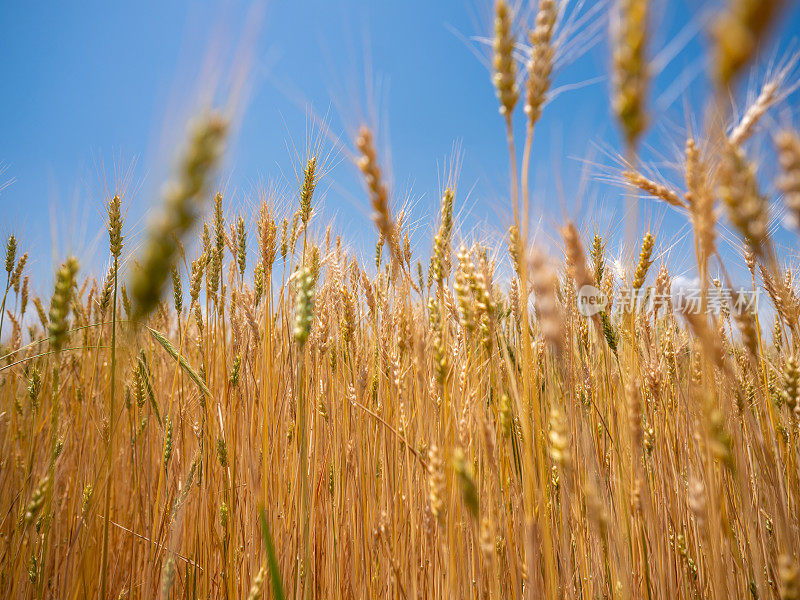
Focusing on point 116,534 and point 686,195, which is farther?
point 116,534

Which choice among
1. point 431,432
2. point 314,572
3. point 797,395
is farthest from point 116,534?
point 797,395

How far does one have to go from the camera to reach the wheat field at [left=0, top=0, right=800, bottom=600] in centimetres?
70

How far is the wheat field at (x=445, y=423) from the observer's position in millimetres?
697

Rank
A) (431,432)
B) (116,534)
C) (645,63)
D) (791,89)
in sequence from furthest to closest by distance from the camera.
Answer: (116,534) < (431,432) < (791,89) < (645,63)

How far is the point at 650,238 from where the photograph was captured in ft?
4.20

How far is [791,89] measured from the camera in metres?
0.90

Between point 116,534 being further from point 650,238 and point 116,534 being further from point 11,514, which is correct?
point 650,238

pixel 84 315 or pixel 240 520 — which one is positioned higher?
pixel 84 315

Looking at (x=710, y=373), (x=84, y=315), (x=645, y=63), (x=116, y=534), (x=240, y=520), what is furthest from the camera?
(x=84, y=315)

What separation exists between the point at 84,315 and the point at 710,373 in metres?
2.73

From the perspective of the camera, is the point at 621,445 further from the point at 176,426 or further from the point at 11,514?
the point at 11,514

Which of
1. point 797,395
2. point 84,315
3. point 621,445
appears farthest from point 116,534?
point 797,395

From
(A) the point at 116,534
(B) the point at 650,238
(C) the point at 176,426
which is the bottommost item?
(A) the point at 116,534

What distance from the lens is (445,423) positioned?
85cm
